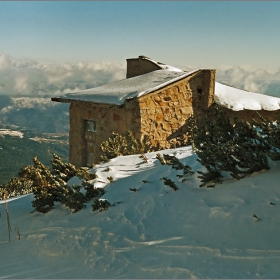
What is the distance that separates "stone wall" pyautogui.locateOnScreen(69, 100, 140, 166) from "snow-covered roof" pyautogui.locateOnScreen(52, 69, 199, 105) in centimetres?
20

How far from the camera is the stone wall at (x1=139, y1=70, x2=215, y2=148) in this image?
8.97 meters

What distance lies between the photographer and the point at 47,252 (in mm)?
3766

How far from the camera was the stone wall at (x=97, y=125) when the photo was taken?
8898mm

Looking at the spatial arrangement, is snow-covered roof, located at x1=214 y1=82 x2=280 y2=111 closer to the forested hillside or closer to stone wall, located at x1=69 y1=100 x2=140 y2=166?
stone wall, located at x1=69 y1=100 x2=140 y2=166

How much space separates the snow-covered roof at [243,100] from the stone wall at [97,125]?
2.73 metres

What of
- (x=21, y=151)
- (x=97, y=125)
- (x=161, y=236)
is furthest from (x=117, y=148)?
(x=21, y=151)

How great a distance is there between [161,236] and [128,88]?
21.4 ft

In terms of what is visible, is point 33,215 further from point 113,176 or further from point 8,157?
point 8,157

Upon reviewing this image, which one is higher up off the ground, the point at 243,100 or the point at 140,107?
the point at 243,100

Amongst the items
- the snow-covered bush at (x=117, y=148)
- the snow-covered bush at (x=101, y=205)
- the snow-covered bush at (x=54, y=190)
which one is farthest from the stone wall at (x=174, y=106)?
the snow-covered bush at (x=101, y=205)

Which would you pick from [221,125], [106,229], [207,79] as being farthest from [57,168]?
[207,79]

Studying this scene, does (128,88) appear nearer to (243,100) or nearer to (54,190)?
(243,100)

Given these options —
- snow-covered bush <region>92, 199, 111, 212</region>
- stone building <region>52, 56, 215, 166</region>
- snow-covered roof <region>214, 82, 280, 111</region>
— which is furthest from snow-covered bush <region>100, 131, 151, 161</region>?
snow-covered roof <region>214, 82, 280, 111</region>

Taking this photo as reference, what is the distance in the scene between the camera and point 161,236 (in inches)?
142
